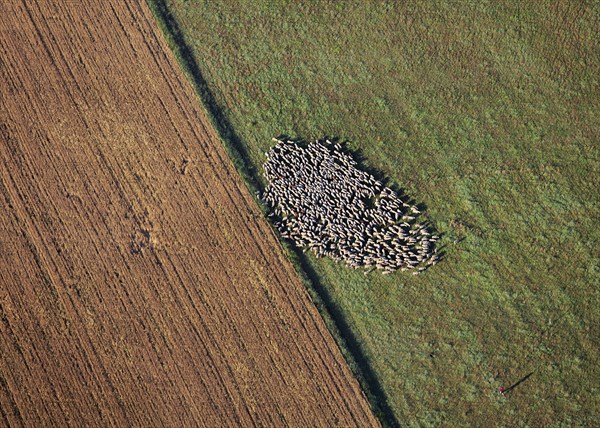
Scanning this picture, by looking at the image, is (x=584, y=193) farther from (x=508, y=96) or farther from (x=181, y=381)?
(x=181, y=381)

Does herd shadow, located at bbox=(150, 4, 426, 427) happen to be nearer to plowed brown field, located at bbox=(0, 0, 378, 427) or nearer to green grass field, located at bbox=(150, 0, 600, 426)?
green grass field, located at bbox=(150, 0, 600, 426)

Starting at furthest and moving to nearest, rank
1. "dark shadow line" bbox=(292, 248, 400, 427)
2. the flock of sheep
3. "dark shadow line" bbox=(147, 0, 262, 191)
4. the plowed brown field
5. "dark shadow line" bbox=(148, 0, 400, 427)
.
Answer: "dark shadow line" bbox=(147, 0, 262, 191), the flock of sheep, the plowed brown field, "dark shadow line" bbox=(148, 0, 400, 427), "dark shadow line" bbox=(292, 248, 400, 427)

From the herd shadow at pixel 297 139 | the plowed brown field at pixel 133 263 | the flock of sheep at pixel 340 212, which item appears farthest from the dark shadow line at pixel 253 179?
the flock of sheep at pixel 340 212

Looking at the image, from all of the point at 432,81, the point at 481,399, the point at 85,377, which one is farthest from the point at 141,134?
the point at 481,399

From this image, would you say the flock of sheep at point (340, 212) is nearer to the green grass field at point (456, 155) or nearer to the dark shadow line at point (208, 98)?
the green grass field at point (456, 155)

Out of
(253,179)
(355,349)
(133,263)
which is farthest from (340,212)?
(133,263)

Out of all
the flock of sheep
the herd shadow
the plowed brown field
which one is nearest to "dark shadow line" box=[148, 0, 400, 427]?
the herd shadow
